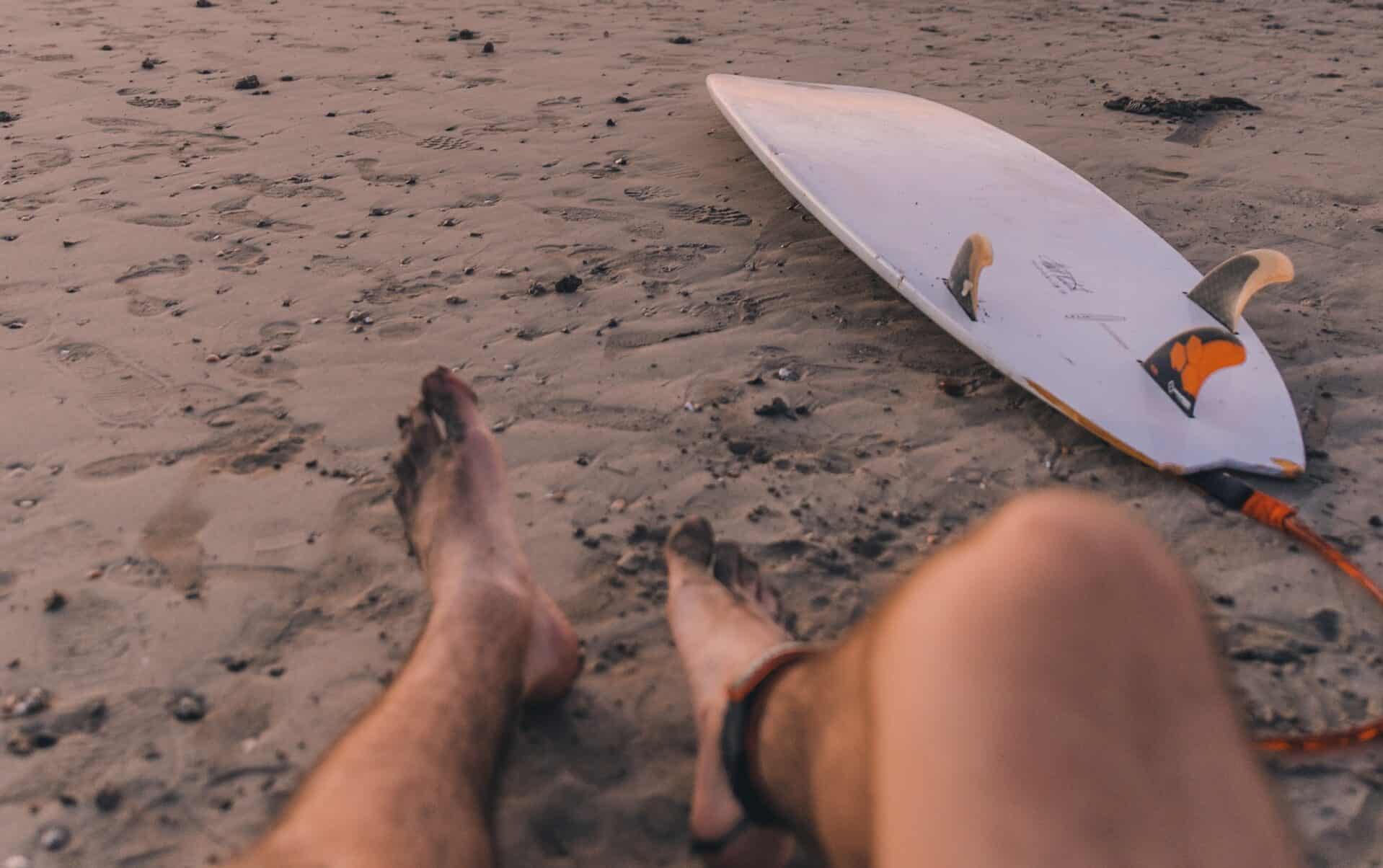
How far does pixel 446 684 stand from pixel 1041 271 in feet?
6.17

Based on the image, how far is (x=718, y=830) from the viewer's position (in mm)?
1180

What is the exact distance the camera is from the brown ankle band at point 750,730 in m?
1.14

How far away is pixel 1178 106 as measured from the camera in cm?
399

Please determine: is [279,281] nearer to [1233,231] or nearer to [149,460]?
[149,460]

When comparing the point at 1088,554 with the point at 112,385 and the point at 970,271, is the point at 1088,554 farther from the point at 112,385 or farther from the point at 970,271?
the point at 112,385

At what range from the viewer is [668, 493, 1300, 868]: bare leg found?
68cm

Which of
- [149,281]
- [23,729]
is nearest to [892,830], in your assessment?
[23,729]

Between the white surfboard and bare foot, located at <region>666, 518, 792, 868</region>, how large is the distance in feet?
2.98

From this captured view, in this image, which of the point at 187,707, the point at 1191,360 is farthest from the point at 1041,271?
the point at 187,707

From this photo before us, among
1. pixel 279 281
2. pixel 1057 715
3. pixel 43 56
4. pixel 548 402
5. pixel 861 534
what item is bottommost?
pixel 861 534

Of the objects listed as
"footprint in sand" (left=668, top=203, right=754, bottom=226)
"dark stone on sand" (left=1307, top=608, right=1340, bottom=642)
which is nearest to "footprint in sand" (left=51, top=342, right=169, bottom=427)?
"footprint in sand" (left=668, top=203, right=754, bottom=226)

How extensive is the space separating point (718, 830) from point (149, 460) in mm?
1410

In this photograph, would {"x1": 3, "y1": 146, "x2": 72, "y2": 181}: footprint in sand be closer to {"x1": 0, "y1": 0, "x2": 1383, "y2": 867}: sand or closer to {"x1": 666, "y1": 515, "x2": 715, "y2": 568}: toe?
{"x1": 0, "y1": 0, "x2": 1383, "y2": 867}: sand

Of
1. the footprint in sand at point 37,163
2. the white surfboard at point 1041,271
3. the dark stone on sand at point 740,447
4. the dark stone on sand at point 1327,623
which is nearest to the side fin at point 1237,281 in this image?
the white surfboard at point 1041,271
